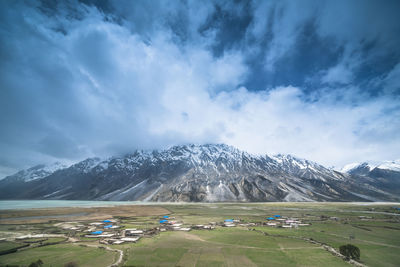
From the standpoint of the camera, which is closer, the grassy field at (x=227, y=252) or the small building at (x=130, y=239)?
the grassy field at (x=227, y=252)

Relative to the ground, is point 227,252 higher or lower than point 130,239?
lower

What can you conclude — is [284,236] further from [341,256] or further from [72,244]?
[72,244]

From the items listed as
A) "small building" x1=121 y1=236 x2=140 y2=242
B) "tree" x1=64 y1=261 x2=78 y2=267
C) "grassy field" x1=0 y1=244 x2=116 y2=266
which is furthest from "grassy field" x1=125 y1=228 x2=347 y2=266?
"tree" x1=64 y1=261 x2=78 y2=267

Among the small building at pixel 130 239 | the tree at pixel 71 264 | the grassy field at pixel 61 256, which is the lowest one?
the tree at pixel 71 264

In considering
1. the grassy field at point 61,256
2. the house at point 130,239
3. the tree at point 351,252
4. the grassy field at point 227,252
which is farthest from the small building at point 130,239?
the tree at point 351,252

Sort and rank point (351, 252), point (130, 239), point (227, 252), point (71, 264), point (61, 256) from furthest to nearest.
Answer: point (130, 239) → point (227, 252) → point (61, 256) → point (351, 252) → point (71, 264)

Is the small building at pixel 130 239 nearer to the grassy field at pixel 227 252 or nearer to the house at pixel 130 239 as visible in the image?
the house at pixel 130 239

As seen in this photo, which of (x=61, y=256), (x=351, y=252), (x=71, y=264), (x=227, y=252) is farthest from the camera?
(x=227, y=252)

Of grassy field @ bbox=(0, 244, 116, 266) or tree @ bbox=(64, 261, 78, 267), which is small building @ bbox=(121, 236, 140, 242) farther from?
tree @ bbox=(64, 261, 78, 267)

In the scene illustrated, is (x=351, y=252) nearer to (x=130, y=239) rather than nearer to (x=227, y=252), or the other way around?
(x=227, y=252)

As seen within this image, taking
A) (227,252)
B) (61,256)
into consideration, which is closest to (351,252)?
(227,252)

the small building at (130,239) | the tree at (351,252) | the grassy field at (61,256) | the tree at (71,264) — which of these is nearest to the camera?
the tree at (71,264)

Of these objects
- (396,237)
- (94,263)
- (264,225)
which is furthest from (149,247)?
(396,237)
